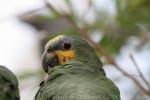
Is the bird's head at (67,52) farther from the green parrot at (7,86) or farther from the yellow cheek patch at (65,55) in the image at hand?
the green parrot at (7,86)

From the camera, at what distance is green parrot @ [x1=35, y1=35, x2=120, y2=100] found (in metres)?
1.82

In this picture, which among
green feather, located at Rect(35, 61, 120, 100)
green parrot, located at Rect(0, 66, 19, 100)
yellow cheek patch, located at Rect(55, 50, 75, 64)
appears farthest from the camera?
yellow cheek patch, located at Rect(55, 50, 75, 64)

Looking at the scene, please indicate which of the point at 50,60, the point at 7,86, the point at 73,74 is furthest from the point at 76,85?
the point at 50,60

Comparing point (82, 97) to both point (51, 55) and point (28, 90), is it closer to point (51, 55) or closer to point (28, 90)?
point (51, 55)

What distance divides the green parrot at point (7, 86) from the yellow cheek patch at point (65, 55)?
23cm

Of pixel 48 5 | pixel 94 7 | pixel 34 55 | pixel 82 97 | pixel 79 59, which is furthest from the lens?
pixel 34 55

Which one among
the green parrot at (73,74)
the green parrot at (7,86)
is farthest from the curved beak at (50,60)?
the green parrot at (7,86)

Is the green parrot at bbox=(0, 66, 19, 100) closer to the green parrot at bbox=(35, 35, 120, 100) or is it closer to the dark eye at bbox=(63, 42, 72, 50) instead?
the green parrot at bbox=(35, 35, 120, 100)

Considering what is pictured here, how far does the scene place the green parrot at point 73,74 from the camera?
1.82 meters

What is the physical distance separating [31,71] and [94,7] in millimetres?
442

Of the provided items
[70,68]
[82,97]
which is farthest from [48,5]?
[82,97]

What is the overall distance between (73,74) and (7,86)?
203 millimetres

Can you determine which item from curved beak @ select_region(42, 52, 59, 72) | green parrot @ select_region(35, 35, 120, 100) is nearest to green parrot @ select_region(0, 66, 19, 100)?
green parrot @ select_region(35, 35, 120, 100)

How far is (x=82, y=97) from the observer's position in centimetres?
175
